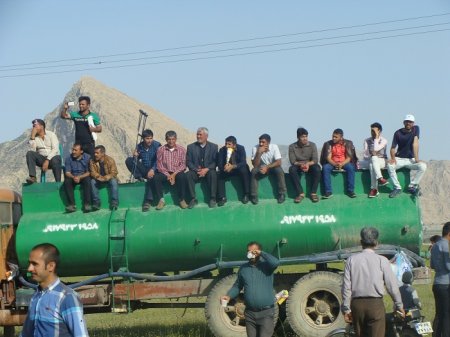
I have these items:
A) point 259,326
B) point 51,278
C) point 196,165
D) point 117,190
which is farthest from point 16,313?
point 51,278

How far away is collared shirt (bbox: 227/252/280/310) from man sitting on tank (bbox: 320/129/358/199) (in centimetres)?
411

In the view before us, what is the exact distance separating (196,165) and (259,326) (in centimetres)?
498

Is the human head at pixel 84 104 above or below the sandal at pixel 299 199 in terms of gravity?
above

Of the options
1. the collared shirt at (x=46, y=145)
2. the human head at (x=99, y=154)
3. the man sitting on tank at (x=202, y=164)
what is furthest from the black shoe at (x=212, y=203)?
the collared shirt at (x=46, y=145)

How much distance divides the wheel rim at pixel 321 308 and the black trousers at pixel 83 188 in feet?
13.9

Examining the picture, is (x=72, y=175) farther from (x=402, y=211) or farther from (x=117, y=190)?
(x=402, y=211)

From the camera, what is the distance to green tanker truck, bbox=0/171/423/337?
16172mm

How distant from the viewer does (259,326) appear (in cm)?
1243

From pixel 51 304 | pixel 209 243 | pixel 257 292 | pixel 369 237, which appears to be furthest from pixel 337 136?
pixel 51 304

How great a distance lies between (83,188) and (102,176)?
0.40m

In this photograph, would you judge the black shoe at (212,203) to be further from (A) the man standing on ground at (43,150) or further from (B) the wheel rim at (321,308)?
(A) the man standing on ground at (43,150)

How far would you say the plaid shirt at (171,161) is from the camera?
16.8 meters

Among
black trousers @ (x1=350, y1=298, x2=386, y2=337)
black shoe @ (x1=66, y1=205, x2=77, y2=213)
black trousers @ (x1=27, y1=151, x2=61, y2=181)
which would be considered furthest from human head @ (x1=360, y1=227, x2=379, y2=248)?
black trousers @ (x1=27, y1=151, x2=61, y2=181)

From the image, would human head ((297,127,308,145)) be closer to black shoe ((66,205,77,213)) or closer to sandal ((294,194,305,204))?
sandal ((294,194,305,204))
